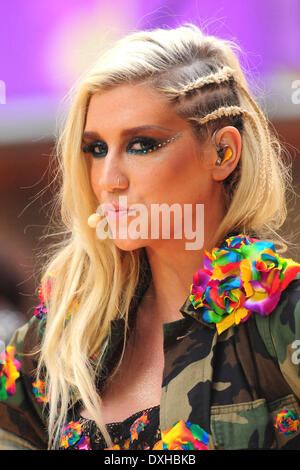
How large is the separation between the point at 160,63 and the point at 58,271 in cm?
47

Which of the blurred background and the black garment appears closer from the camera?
the black garment

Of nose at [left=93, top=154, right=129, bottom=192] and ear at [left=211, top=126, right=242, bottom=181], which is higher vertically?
ear at [left=211, top=126, right=242, bottom=181]

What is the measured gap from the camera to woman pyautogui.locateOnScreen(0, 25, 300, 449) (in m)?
0.88

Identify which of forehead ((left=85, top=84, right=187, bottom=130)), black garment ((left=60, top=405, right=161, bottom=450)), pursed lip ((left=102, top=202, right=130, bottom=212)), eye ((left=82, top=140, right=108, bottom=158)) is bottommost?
black garment ((left=60, top=405, right=161, bottom=450))

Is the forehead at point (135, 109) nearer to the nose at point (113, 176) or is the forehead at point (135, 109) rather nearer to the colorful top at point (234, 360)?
the nose at point (113, 176)

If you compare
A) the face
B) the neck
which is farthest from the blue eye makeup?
the neck

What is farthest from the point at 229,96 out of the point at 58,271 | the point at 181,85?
the point at 58,271

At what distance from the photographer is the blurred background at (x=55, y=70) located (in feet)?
4.03

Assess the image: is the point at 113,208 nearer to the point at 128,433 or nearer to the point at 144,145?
the point at 144,145

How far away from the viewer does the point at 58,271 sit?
1.20 metres

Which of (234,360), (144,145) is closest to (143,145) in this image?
(144,145)

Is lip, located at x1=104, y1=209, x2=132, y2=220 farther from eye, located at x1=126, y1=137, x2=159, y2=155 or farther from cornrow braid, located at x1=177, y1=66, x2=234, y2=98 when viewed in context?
cornrow braid, located at x1=177, y1=66, x2=234, y2=98

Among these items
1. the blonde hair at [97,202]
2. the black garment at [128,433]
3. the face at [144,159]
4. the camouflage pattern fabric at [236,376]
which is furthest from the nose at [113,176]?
the black garment at [128,433]

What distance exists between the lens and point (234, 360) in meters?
0.90
